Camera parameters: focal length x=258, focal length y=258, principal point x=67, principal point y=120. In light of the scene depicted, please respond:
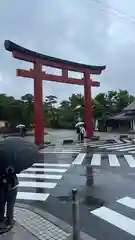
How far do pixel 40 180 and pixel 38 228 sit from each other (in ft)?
13.3

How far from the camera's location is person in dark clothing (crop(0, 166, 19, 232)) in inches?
175

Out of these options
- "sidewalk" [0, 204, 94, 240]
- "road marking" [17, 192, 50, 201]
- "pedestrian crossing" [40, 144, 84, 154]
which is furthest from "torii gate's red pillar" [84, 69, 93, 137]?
"sidewalk" [0, 204, 94, 240]

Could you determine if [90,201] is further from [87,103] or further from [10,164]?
[87,103]

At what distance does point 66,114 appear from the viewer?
55.7m

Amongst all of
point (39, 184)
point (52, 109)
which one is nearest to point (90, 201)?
point (39, 184)

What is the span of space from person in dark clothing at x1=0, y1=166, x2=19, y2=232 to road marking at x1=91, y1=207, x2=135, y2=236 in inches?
73.4

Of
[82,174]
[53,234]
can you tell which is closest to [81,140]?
[82,174]

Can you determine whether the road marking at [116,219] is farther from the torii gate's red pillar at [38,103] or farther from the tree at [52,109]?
the tree at [52,109]

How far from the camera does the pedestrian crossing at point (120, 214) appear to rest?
16.1 feet

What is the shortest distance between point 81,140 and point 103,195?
57.7 ft

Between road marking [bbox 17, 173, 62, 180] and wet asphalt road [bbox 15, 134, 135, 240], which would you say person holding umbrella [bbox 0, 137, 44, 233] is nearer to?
wet asphalt road [bbox 15, 134, 135, 240]

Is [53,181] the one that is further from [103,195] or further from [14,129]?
[14,129]

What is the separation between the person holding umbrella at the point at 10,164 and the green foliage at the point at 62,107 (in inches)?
1564

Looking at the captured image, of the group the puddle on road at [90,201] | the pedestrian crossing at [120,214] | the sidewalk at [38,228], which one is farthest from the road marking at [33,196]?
the pedestrian crossing at [120,214]
